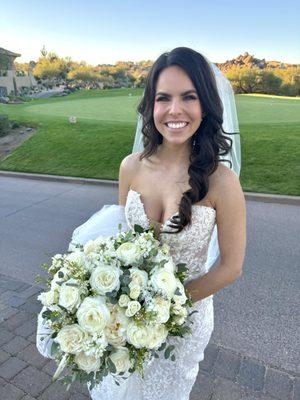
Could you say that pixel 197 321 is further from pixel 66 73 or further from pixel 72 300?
pixel 66 73

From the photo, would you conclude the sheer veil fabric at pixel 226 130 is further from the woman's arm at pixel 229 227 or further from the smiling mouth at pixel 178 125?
the smiling mouth at pixel 178 125

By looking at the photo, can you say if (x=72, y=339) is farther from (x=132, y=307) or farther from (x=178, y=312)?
(x=178, y=312)

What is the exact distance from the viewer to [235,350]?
3.40m

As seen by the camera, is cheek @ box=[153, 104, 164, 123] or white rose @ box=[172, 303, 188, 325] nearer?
white rose @ box=[172, 303, 188, 325]

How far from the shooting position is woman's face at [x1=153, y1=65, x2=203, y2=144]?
188cm

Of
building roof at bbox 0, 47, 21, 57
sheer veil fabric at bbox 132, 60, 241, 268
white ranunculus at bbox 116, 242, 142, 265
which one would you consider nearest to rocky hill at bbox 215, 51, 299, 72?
building roof at bbox 0, 47, 21, 57

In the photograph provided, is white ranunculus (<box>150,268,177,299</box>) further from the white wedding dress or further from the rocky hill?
the rocky hill

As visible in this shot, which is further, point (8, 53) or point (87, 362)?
point (8, 53)

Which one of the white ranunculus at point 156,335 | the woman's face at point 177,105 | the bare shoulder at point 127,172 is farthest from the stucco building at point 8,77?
the white ranunculus at point 156,335

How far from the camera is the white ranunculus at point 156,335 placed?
1518 mm

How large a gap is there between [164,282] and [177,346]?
1.03m

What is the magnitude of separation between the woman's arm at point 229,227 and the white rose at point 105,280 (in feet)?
1.96

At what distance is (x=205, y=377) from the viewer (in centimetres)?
304

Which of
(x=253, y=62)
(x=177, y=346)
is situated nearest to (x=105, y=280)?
(x=177, y=346)
